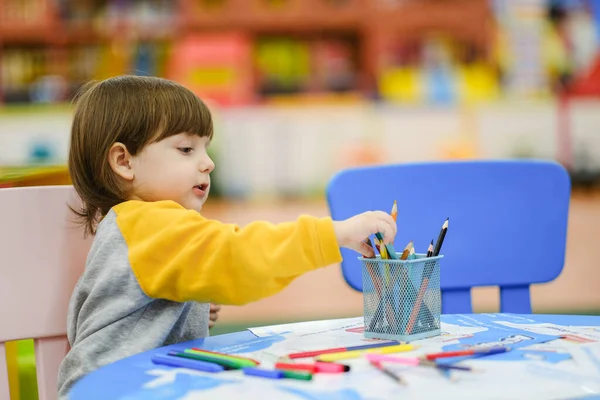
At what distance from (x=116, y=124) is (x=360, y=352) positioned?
1.34 ft

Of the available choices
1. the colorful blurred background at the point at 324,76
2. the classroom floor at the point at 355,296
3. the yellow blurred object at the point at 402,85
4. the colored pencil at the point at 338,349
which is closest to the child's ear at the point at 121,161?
the colored pencil at the point at 338,349

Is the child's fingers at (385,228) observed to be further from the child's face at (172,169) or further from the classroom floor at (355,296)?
the classroom floor at (355,296)

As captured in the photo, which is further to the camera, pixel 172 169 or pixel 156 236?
pixel 172 169

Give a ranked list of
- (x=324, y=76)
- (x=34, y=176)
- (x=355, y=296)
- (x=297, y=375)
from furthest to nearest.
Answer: (x=324, y=76), (x=355, y=296), (x=34, y=176), (x=297, y=375)

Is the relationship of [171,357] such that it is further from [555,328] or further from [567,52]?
[567,52]

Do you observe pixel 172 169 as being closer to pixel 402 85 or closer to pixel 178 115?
pixel 178 115

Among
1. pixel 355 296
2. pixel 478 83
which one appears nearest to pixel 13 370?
pixel 355 296

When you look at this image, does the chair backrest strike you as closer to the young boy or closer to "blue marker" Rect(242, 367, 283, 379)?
the young boy

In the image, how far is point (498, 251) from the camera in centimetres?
116

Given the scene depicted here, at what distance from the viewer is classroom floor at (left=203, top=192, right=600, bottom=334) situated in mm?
Answer: 2668

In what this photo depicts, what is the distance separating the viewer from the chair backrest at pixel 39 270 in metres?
0.87

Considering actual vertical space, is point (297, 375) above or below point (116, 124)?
below

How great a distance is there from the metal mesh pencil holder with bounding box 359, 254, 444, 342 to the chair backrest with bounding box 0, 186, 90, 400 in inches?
14.4

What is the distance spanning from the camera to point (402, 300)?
74cm
